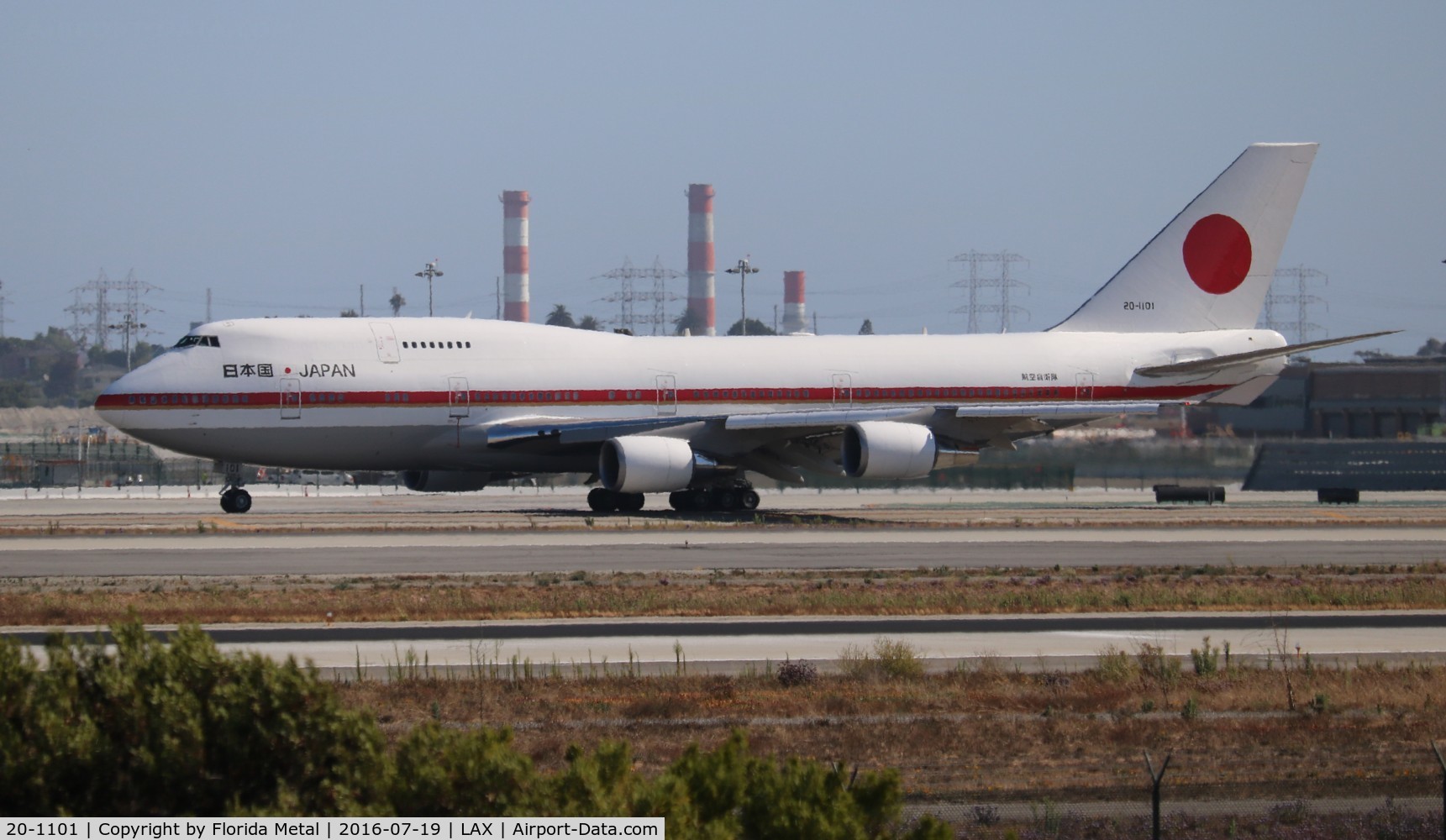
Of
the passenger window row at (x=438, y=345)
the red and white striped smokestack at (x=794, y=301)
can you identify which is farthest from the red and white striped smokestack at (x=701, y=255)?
the passenger window row at (x=438, y=345)

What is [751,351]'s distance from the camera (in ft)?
143

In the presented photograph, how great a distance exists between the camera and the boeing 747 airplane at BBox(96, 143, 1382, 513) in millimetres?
39719

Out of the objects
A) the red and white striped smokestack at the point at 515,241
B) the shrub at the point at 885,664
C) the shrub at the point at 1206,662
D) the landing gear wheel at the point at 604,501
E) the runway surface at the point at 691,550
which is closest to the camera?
the shrub at the point at 885,664

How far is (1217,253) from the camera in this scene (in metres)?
47.4

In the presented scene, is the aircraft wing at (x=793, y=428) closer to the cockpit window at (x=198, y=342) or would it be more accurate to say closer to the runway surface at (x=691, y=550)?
the runway surface at (x=691, y=550)

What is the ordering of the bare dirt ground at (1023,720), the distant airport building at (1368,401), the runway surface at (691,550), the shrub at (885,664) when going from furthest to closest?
the distant airport building at (1368,401) → the runway surface at (691,550) → the shrub at (885,664) → the bare dirt ground at (1023,720)

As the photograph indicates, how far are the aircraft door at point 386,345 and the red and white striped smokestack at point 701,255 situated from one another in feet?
386

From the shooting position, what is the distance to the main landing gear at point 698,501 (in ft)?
142

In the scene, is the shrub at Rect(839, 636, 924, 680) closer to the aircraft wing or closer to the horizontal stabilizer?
the aircraft wing

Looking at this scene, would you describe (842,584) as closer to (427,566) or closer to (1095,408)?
(427,566)

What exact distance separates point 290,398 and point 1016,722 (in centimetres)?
2837

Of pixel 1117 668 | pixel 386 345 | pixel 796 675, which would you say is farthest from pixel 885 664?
pixel 386 345

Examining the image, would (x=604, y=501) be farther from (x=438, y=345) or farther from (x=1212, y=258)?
(x=1212, y=258)

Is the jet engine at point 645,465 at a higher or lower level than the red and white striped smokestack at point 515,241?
lower
